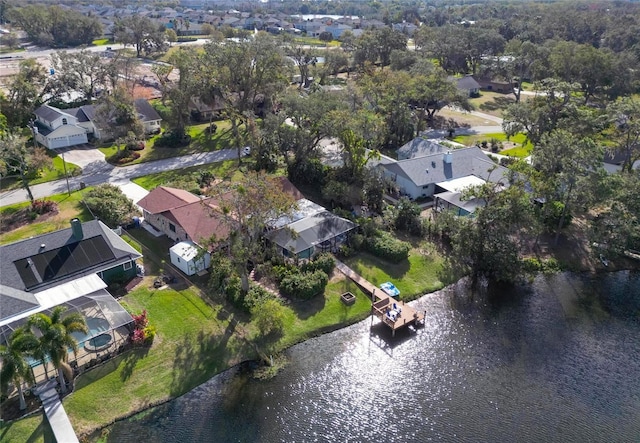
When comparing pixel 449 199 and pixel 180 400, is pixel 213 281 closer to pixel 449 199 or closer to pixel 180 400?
pixel 180 400

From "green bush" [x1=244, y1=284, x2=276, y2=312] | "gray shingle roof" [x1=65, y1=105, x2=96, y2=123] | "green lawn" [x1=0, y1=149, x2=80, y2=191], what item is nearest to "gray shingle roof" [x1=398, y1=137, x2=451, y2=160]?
"green bush" [x1=244, y1=284, x2=276, y2=312]

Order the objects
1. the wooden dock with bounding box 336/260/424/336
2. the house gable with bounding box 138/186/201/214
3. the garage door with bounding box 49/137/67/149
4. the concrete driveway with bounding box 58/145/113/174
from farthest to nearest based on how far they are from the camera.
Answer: the garage door with bounding box 49/137/67/149 → the concrete driveway with bounding box 58/145/113/174 → the house gable with bounding box 138/186/201/214 → the wooden dock with bounding box 336/260/424/336

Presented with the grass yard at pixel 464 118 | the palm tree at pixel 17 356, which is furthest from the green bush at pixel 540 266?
the grass yard at pixel 464 118

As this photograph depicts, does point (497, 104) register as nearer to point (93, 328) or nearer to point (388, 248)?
point (388, 248)

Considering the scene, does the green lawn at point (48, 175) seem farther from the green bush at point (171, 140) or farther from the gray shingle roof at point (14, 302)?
the gray shingle roof at point (14, 302)

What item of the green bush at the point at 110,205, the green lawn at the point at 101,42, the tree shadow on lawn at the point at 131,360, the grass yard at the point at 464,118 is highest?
the green bush at the point at 110,205

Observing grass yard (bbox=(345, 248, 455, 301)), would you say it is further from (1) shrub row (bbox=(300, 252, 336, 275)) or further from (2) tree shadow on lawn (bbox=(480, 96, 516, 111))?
(2) tree shadow on lawn (bbox=(480, 96, 516, 111))

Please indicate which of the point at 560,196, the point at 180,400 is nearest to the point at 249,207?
the point at 180,400
